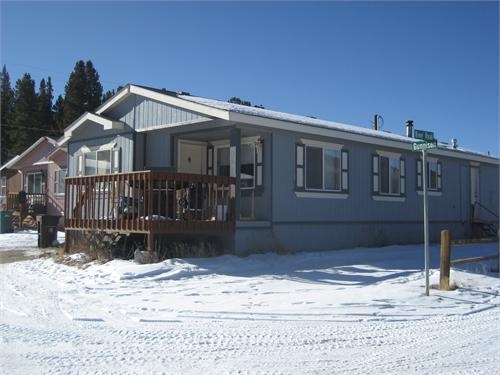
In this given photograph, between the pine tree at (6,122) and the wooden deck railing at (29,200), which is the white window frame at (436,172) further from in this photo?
the pine tree at (6,122)

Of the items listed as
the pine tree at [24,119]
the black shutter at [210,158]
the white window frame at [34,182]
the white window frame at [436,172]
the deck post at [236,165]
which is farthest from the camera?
the pine tree at [24,119]

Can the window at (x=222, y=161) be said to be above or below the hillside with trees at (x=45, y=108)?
below

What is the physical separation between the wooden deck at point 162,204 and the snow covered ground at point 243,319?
2.72ft

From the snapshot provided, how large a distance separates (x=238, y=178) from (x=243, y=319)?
5.93 metres

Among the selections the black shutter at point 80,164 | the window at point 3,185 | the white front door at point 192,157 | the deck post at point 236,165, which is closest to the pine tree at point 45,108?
the window at point 3,185

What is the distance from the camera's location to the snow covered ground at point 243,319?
535cm

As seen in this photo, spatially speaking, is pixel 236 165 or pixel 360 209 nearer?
pixel 236 165

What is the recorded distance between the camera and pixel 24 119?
148ft

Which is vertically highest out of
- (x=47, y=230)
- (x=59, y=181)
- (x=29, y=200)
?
(x=59, y=181)

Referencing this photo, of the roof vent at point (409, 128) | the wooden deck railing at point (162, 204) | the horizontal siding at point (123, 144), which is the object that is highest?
the roof vent at point (409, 128)

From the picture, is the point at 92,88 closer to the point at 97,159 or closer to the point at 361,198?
the point at 97,159

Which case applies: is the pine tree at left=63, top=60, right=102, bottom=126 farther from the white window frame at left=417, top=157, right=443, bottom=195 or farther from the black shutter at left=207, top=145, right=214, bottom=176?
the white window frame at left=417, top=157, right=443, bottom=195

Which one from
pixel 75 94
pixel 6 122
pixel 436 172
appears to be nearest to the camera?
pixel 436 172

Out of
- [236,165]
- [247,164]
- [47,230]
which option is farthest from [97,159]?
[236,165]
